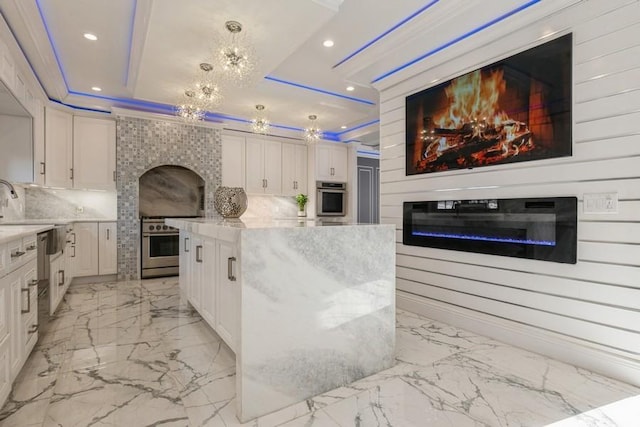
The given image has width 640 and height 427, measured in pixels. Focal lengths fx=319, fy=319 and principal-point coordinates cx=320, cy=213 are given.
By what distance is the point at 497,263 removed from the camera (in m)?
2.67

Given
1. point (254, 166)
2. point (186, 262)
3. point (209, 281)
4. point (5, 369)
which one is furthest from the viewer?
point (254, 166)

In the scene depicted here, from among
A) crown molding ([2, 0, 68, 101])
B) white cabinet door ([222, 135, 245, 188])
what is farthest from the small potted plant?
crown molding ([2, 0, 68, 101])

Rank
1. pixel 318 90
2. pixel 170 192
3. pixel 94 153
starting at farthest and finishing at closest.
A: pixel 170 192
pixel 94 153
pixel 318 90

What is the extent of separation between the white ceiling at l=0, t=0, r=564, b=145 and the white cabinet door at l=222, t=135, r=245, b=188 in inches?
53.0

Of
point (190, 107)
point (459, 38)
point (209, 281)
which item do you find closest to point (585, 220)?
point (459, 38)

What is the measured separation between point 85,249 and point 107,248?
26 cm

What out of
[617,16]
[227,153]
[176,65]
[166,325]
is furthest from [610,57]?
[227,153]

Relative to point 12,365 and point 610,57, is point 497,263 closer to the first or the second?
point 610,57

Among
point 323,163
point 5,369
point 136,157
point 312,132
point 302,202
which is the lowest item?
point 5,369

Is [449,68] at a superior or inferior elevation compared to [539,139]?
superior

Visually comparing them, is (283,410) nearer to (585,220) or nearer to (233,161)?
(585,220)

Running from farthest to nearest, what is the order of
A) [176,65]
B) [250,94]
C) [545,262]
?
1. [250,94]
2. [176,65]
3. [545,262]

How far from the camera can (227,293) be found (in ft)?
6.30

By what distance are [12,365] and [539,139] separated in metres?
3.63
